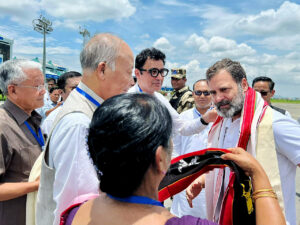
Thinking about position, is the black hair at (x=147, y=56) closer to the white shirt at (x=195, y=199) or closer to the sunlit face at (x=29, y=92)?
the white shirt at (x=195, y=199)

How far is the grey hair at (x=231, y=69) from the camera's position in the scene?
2.33 m

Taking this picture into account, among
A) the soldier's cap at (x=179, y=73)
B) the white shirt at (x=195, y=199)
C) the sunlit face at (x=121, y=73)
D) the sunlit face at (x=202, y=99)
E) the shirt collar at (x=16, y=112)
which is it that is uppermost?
the soldier's cap at (x=179, y=73)

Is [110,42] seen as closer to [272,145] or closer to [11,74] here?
[11,74]

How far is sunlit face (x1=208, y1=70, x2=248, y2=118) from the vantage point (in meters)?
2.25

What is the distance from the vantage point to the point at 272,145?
1889mm

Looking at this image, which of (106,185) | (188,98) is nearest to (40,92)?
(106,185)

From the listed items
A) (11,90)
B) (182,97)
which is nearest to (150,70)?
(11,90)

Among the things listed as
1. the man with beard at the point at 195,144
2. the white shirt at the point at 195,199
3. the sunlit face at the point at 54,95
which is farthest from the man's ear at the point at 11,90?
the sunlit face at the point at 54,95

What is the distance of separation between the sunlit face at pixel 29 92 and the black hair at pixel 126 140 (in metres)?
1.49

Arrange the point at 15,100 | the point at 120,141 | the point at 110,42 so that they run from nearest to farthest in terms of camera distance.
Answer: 1. the point at 120,141
2. the point at 110,42
3. the point at 15,100

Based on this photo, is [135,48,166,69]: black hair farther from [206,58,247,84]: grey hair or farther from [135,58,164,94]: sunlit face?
[206,58,247,84]: grey hair

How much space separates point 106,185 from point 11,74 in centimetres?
171

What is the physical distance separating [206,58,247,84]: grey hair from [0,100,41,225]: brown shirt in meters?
1.74

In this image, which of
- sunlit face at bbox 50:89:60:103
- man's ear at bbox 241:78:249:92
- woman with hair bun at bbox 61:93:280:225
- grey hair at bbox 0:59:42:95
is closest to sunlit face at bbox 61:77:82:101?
grey hair at bbox 0:59:42:95
